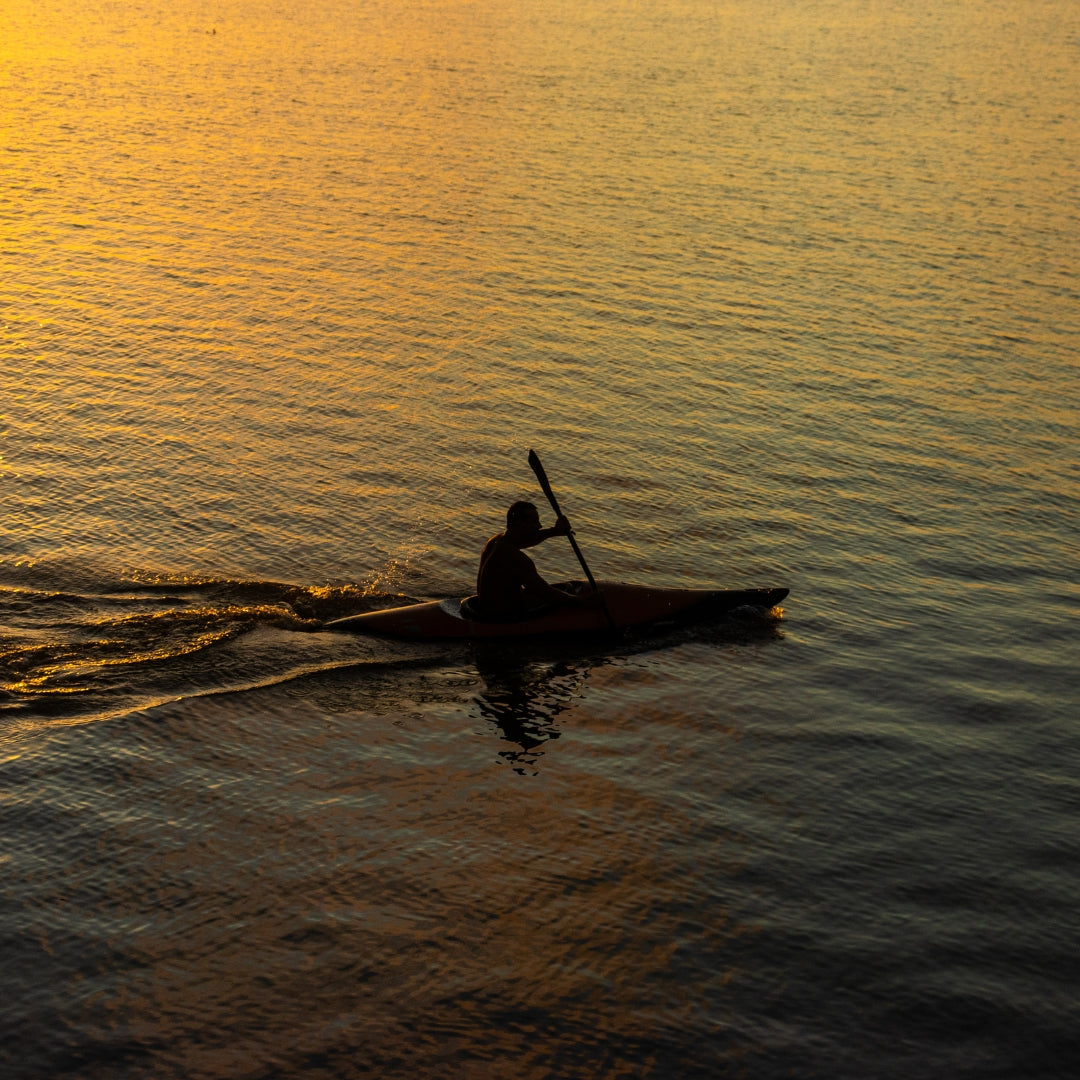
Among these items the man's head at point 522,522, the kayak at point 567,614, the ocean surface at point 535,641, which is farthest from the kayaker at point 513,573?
the ocean surface at point 535,641

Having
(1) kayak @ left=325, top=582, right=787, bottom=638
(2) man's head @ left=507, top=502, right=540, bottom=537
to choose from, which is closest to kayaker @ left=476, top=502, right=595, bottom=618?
(2) man's head @ left=507, top=502, right=540, bottom=537

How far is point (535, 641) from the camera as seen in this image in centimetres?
1311

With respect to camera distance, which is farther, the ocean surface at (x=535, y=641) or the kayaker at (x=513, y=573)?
the kayaker at (x=513, y=573)

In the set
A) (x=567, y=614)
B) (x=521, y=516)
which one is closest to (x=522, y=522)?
(x=521, y=516)

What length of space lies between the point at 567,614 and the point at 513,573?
0.67 meters

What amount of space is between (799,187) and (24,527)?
22.5 metres

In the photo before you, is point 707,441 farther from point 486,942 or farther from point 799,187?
point 799,187

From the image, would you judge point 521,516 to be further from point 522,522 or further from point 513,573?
point 513,573

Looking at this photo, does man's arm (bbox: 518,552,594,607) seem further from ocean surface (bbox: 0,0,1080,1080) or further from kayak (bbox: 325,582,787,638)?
ocean surface (bbox: 0,0,1080,1080)

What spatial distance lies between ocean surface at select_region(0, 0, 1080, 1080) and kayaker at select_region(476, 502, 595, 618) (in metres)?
0.44

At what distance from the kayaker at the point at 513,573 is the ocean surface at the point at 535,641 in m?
0.44

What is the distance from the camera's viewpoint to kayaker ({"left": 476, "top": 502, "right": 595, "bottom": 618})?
12.9 metres

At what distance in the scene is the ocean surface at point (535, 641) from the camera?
27.5 feet

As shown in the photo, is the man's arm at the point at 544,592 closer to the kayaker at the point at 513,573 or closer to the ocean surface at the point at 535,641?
the kayaker at the point at 513,573
